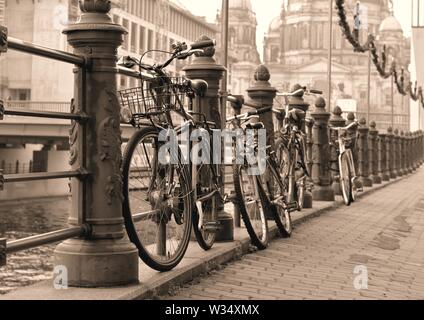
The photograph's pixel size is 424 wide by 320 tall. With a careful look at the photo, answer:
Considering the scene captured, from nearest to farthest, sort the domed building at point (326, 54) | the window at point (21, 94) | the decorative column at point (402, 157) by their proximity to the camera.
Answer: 1. the decorative column at point (402, 157)
2. the window at point (21, 94)
3. the domed building at point (326, 54)

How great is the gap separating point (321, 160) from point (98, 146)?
798cm

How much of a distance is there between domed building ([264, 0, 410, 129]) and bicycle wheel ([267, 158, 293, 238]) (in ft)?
318

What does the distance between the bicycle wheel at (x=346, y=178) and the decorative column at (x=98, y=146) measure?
301 inches

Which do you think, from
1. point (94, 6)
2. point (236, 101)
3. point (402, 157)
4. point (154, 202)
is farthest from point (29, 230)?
point (94, 6)

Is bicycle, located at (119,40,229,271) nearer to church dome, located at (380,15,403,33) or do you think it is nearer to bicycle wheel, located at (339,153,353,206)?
bicycle wheel, located at (339,153,353,206)

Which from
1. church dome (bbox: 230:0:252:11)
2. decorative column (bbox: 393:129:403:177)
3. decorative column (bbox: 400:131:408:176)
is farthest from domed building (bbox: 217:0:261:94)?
decorative column (bbox: 393:129:403:177)

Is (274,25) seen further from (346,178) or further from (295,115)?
(295,115)

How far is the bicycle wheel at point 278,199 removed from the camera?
699 centimetres

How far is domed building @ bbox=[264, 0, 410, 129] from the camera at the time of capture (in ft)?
355

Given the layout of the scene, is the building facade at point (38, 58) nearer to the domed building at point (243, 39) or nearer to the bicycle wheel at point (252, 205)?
the domed building at point (243, 39)

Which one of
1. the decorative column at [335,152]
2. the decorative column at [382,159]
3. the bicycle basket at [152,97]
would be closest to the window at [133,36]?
the decorative column at [382,159]

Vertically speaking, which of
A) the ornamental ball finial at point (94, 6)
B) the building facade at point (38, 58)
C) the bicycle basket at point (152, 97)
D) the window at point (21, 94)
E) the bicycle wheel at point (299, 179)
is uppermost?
the building facade at point (38, 58)
